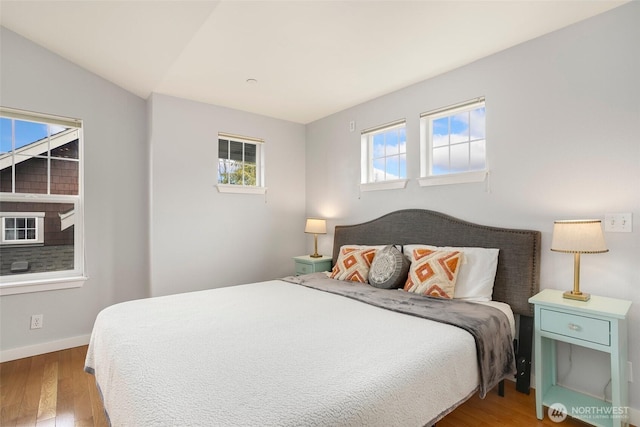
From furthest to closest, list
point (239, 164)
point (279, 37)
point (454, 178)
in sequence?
point (239, 164) → point (454, 178) → point (279, 37)

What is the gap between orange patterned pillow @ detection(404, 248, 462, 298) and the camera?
2332mm

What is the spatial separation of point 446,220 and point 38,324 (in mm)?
Result: 3753

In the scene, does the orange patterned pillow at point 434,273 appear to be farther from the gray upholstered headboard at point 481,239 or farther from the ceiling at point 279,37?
the ceiling at point 279,37

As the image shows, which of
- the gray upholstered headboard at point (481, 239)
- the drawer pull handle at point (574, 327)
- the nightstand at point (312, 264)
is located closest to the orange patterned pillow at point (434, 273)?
the gray upholstered headboard at point (481, 239)

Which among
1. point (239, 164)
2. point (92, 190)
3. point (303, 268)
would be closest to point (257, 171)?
point (239, 164)

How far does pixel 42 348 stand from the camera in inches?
115

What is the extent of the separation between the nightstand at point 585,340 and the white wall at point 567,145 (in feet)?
0.55

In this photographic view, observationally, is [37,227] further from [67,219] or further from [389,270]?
[389,270]

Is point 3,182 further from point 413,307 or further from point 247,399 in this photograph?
point 413,307

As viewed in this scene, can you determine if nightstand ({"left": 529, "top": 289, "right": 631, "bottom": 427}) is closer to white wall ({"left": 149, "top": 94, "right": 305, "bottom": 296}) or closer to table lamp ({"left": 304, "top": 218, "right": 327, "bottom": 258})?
table lamp ({"left": 304, "top": 218, "right": 327, "bottom": 258})

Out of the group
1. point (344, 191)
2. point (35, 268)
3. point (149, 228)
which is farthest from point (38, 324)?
point (344, 191)

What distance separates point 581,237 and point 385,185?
1774 millimetres

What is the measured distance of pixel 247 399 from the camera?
3.50 feet

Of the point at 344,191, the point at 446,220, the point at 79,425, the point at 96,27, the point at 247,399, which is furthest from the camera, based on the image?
the point at 344,191
